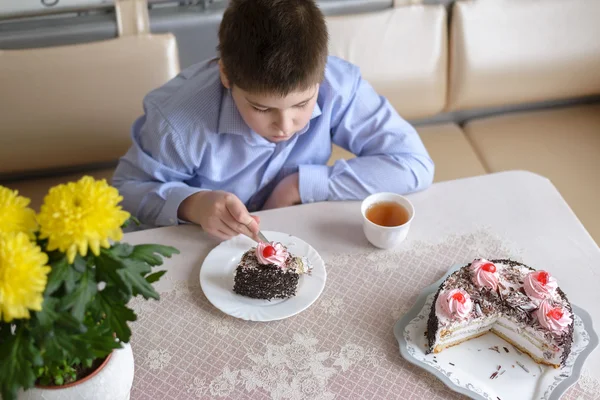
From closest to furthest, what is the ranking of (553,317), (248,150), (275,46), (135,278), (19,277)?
(19,277) → (135,278) → (553,317) → (275,46) → (248,150)

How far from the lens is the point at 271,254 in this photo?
1065 mm

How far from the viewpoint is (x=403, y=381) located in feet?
3.13

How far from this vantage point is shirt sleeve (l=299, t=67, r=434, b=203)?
1293 mm

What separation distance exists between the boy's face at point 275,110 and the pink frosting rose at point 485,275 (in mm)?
Answer: 458

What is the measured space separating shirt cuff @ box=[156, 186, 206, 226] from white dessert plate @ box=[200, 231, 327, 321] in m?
0.15

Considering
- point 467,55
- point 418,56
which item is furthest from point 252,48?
point 467,55

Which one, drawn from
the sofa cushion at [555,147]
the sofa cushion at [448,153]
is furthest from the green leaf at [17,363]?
the sofa cushion at [555,147]

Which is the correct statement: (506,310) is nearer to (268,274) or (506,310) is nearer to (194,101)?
(268,274)

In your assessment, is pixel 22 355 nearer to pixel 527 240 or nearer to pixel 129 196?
pixel 129 196

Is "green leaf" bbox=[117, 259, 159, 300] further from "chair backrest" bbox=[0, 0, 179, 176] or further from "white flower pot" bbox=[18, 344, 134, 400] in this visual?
"chair backrest" bbox=[0, 0, 179, 176]

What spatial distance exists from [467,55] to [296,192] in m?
0.96

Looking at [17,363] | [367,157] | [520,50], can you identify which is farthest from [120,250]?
[520,50]

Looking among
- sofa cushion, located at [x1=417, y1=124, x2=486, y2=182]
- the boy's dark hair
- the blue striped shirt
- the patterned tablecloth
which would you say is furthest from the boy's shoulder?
sofa cushion, located at [x1=417, y1=124, x2=486, y2=182]

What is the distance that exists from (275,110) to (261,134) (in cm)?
10
